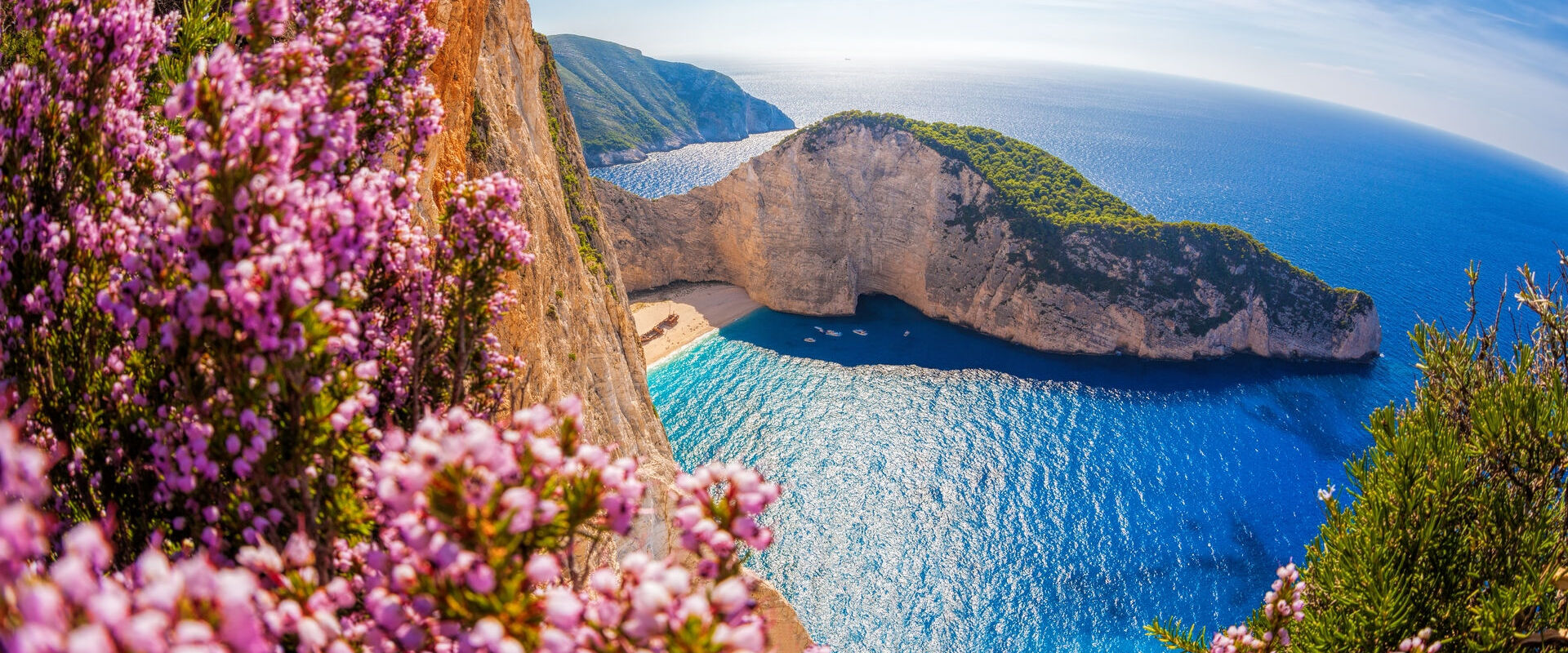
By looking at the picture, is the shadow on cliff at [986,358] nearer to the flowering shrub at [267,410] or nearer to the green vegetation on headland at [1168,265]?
the green vegetation on headland at [1168,265]

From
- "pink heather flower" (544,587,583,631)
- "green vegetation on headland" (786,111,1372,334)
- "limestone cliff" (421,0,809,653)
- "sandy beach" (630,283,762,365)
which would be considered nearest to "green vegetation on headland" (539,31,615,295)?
"limestone cliff" (421,0,809,653)

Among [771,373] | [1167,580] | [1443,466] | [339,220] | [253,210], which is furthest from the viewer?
[771,373]

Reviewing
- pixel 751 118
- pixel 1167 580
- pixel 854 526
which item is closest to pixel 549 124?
pixel 854 526

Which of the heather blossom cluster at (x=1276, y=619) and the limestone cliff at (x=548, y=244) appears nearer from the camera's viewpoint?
the heather blossom cluster at (x=1276, y=619)

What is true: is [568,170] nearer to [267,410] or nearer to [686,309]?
[267,410]

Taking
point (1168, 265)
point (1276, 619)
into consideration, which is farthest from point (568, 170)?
point (1168, 265)

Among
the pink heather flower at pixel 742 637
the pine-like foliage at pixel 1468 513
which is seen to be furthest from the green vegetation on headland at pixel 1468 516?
the pink heather flower at pixel 742 637

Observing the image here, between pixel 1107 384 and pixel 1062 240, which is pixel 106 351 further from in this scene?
pixel 1062 240
